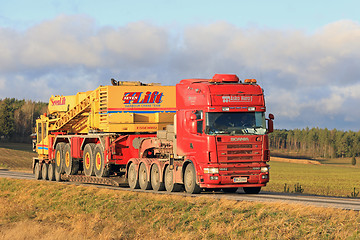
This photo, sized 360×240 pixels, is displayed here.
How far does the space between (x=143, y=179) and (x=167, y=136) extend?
2655mm

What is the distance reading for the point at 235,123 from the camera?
2188 centimetres

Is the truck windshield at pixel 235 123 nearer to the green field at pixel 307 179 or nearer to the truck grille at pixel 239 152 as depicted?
the truck grille at pixel 239 152

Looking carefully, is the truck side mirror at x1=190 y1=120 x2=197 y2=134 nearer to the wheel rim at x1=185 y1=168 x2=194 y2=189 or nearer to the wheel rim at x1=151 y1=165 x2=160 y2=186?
the wheel rim at x1=185 y1=168 x2=194 y2=189

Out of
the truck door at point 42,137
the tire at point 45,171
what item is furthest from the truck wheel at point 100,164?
the truck door at point 42,137

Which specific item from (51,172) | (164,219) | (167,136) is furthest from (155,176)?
→ (51,172)

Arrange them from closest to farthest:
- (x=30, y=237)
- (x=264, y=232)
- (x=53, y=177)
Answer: (x=264, y=232) < (x=30, y=237) < (x=53, y=177)

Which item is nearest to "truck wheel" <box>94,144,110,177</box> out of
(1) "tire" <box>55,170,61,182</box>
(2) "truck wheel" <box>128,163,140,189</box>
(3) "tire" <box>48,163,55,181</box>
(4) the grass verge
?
(2) "truck wheel" <box>128,163,140,189</box>

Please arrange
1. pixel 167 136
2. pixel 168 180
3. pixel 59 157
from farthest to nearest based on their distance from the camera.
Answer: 1. pixel 59 157
2. pixel 167 136
3. pixel 168 180

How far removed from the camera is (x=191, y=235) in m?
16.8

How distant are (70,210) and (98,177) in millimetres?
5525

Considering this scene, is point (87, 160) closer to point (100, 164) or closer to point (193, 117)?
point (100, 164)

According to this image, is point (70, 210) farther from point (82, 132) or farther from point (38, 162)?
point (38, 162)

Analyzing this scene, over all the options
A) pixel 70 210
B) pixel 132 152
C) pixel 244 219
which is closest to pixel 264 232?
pixel 244 219

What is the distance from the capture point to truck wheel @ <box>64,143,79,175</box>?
3391 centimetres
